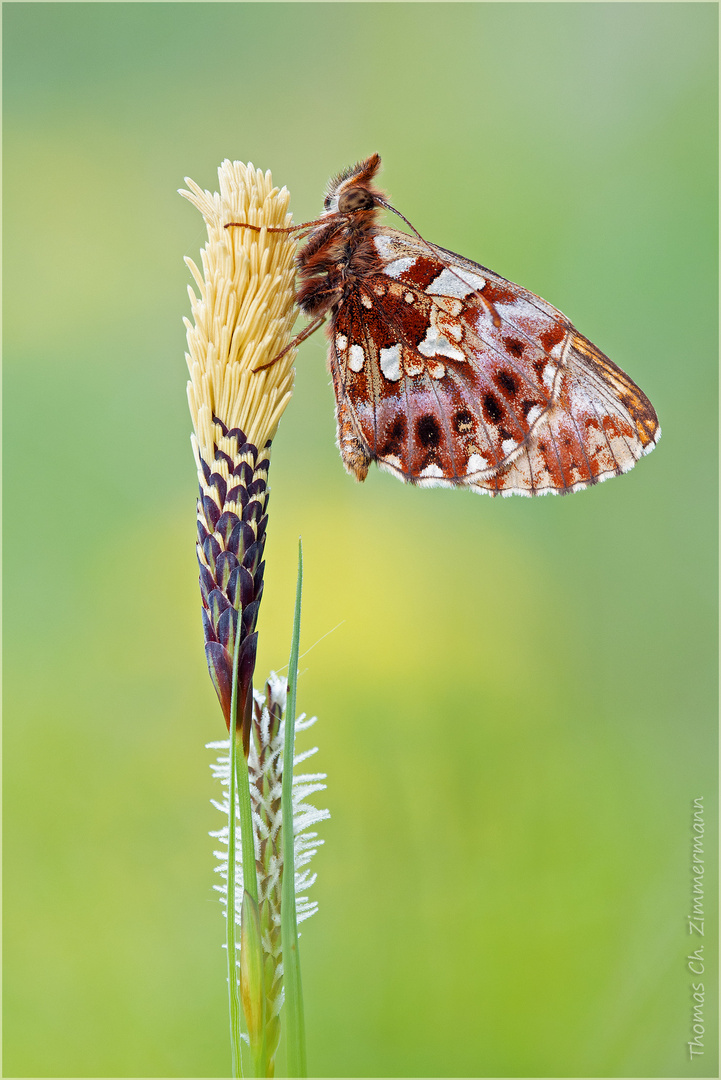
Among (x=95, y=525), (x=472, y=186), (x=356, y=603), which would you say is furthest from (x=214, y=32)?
(x=356, y=603)

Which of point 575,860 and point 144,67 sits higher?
point 144,67

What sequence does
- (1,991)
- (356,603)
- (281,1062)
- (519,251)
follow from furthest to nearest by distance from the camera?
(519,251) → (356,603) → (1,991) → (281,1062)

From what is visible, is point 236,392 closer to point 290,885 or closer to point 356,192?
point 290,885

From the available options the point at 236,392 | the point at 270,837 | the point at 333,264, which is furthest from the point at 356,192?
the point at 270,837

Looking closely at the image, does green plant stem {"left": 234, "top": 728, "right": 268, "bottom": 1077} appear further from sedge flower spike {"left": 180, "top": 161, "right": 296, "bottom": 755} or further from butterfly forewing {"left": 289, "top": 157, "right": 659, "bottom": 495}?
butterfly forewing {"left": 289, "top": 157, "right": 659, "bottom": 495}

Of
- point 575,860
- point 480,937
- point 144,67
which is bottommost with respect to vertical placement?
point 480,937

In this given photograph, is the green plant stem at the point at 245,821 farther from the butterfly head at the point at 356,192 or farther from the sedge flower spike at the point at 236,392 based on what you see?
the butterfly head at the point at 356,192

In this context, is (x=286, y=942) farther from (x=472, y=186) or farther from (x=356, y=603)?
(x=472, y=186)
